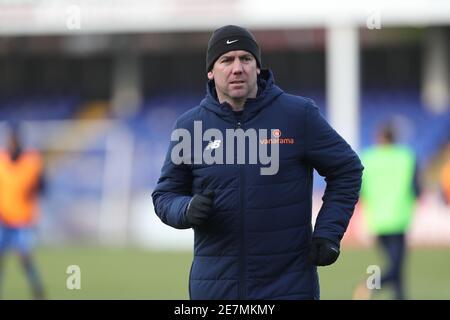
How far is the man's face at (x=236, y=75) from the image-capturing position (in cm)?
497

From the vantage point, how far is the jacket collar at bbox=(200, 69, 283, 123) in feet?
16.4

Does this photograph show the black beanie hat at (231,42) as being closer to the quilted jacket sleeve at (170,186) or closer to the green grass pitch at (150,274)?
the quilted jacket sleeve at (170,186)

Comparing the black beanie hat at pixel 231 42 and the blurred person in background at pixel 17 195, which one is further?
the blurred person in background at pixel 17 195

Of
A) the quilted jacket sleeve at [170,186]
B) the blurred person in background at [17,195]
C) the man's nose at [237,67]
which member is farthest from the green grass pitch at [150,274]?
the man's nose at [237,67]

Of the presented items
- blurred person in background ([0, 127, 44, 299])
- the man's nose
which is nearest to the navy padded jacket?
the man's nose

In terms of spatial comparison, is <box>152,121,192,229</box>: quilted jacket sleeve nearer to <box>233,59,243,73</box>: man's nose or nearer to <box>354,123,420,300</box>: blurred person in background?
<box>233,59,243,73</box>: man's nose

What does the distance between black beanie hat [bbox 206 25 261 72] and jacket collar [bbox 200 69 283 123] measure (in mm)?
105

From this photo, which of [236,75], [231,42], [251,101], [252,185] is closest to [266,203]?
A: [252,185]

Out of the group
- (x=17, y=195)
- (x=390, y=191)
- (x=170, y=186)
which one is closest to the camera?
(x=170, y=186)

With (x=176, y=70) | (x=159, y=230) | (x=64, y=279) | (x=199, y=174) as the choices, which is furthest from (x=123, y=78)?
(x=199, y=174)

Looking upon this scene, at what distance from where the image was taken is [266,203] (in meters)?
4.90

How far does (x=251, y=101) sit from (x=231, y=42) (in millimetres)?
291

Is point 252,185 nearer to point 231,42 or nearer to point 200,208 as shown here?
point 200,208

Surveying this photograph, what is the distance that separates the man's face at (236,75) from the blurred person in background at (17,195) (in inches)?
305
